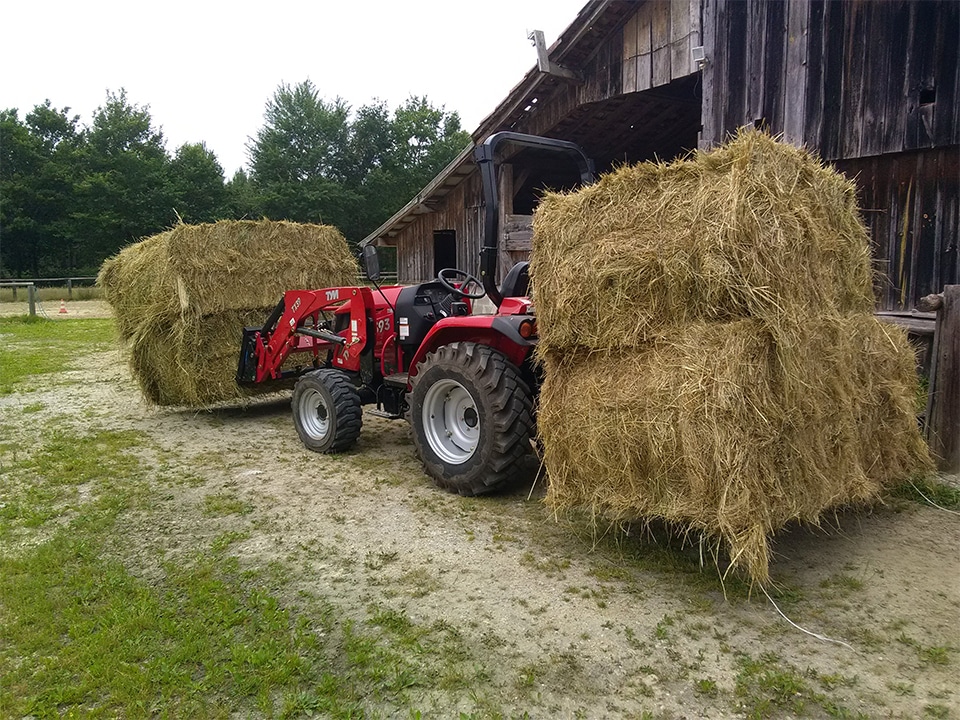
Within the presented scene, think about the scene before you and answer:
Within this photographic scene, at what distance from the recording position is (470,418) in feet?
16.8

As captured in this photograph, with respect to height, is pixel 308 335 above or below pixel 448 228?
below

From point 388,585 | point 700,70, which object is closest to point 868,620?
point 388,585

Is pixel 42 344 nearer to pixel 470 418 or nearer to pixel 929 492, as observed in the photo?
pixel 470 418


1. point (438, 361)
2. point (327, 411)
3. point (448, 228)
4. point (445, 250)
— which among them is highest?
point (448, 228)

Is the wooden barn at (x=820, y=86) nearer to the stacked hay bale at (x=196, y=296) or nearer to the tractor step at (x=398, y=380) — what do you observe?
the tractor step at (x=398, y=380)

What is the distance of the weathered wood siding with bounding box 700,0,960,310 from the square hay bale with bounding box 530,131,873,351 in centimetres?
312

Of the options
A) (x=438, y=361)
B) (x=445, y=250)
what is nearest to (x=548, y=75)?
(x=438, y=361)

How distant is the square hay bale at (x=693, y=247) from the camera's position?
10.4ft

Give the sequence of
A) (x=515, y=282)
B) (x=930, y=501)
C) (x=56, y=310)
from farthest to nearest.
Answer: (x=56, y=310), (x=515, y=282), (x=930, y=501)

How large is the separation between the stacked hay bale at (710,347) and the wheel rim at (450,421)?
1.30m

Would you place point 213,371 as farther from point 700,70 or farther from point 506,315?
point 700,70

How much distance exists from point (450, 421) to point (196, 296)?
161 inches

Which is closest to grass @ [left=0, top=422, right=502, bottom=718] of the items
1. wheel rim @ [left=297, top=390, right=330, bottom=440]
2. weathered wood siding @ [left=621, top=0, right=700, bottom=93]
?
wheel rim @ [left=297, top=390, right=330, bottom=440]

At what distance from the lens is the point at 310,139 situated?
47688 mm
